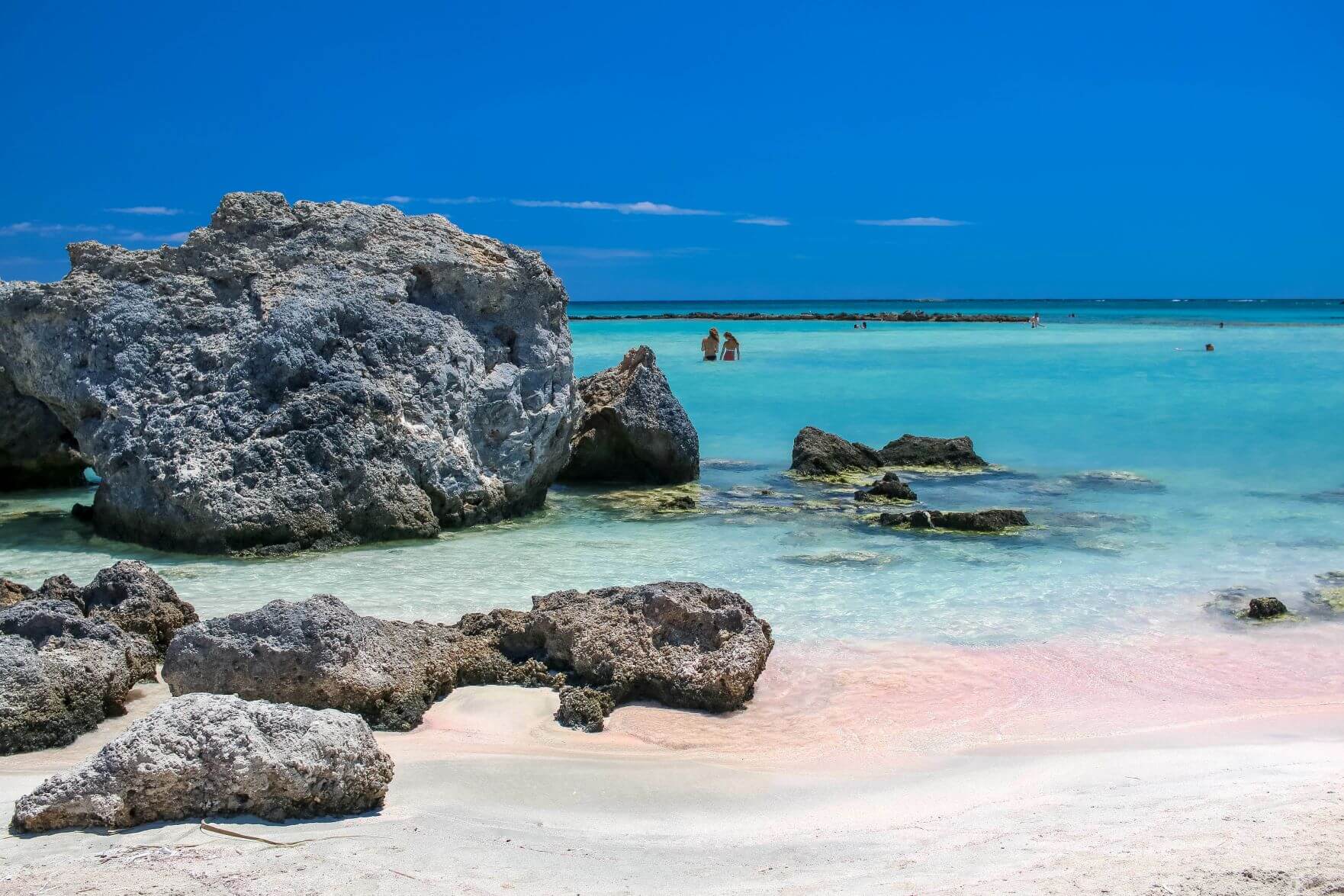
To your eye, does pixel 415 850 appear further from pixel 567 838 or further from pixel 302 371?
pixel 302 371

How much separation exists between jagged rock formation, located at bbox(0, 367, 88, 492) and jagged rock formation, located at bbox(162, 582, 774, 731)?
7.11 meters

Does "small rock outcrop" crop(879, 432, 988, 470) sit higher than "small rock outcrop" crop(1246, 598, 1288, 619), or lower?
higher

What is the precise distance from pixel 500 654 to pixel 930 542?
4328 millimetres

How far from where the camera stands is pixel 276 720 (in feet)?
11.5

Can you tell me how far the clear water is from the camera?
272 inches

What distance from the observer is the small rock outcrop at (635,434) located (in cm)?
1143

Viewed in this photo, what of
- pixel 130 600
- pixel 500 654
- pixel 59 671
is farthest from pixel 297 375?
pixel 59 671

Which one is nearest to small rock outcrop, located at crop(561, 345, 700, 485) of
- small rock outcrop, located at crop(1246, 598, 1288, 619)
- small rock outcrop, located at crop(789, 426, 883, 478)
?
small rock outcrop, located at crop(789, 426, 883, 478)

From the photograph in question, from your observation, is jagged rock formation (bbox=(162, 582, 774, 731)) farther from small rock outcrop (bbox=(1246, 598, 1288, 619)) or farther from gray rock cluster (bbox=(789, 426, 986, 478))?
gray rock cluster (bbox=(789, 426, 986, 478))

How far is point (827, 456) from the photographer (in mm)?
12172

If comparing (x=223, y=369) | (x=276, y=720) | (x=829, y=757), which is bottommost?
(x=829, y=757)

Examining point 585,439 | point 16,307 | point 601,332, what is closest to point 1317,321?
point 601,332

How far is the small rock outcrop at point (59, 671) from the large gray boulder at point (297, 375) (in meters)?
3.20

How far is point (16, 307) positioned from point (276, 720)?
6896 mm
